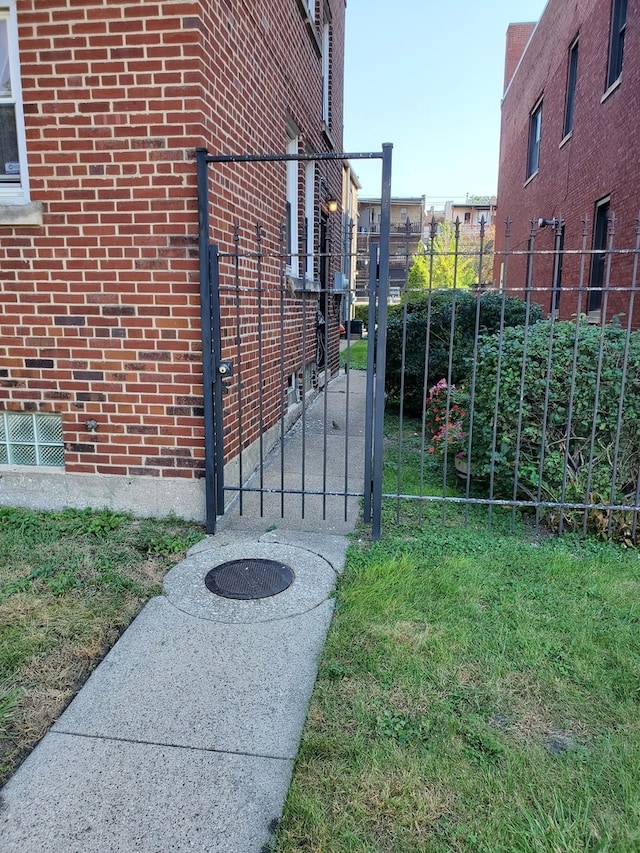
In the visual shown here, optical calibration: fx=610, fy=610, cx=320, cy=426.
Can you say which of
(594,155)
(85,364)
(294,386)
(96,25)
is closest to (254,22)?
(96,25)

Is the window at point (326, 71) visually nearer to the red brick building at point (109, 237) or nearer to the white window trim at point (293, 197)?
the white window trim at point (293, 197)

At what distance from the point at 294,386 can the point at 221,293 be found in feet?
11.2

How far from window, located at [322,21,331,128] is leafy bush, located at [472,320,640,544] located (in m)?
7.20

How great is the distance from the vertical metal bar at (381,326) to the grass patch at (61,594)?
121cm

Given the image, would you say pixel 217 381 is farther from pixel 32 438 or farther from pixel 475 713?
pixel 475 713

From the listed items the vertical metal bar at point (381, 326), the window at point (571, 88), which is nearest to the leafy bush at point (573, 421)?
Answer: the vertical metal bar at point (381, 326)

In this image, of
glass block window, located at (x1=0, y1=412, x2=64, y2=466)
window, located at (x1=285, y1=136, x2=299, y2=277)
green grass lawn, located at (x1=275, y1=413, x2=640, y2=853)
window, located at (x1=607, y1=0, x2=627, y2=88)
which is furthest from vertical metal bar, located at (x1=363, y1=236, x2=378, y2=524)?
window, located at (x1=607, y1=0, x2=627, y2=88)

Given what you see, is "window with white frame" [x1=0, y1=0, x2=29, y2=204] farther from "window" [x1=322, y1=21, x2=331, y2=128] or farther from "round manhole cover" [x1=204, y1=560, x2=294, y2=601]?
"window" [x1=322, y1=21, x2=331, y2=128]

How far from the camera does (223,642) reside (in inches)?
112

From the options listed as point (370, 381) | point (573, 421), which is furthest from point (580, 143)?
point (370, 381)

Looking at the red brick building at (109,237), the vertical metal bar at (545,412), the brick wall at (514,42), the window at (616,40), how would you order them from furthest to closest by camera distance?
the brick wall at (514,42) → the window at (616,40) → the vertical metal bar at (545,412) → the red brick building at (109,237)

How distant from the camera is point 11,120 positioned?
3.98 metres

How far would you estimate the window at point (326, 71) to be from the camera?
10005 mm

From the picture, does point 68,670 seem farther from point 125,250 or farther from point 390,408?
point 390,408
